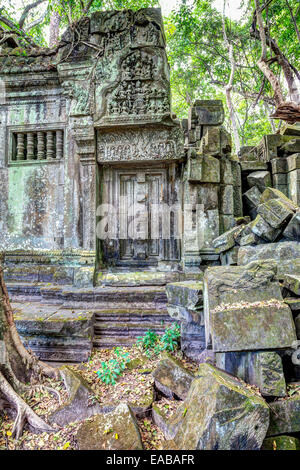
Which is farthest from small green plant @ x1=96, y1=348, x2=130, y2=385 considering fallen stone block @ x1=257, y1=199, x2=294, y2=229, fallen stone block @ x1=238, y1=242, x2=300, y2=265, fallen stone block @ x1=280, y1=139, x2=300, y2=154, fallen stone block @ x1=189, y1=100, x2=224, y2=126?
fallen stone block @ x1=280, y1=139, x2=300, y2=154

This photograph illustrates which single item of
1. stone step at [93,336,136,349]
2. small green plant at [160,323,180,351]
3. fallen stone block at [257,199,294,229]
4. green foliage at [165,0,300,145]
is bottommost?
stone step at [93,336,136,349]

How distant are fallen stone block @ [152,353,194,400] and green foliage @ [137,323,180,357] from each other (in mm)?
833

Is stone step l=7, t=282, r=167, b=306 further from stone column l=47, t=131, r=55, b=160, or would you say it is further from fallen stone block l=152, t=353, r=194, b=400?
stone column l=47, t=131, r=55, b=160

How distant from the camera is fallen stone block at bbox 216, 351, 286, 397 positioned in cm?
223

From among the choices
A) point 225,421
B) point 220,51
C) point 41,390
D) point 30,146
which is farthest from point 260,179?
point 220,51

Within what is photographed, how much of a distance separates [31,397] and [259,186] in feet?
17.9

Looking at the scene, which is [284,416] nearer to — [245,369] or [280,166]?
Result: [245,369]

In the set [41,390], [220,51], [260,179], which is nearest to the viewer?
[41,390]

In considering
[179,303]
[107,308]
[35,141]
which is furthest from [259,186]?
[35,141]

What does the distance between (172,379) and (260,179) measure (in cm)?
464

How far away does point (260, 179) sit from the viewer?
5.93 meters

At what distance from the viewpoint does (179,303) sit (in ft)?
11.4

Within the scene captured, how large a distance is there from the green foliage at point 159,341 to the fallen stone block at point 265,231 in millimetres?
1815
